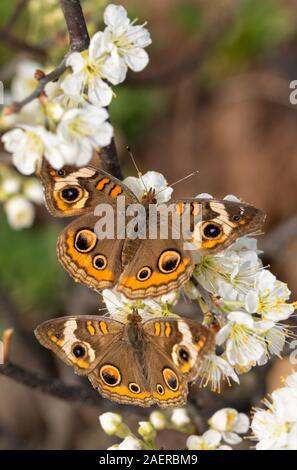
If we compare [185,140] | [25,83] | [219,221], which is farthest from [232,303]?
[185,140]

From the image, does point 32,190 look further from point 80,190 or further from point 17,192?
point 80,190

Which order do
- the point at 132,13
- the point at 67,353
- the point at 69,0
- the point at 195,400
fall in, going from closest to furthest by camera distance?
1. the point at 69,0
2. the point at 67,353
3. the point at 195,400
4. the point at 132,13

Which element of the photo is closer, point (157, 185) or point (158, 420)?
point (157, 185)

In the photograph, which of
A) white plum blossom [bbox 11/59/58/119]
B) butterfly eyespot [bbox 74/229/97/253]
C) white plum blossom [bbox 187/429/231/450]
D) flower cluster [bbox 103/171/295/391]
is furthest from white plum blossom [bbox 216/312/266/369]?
white plum blossom [bbox 11/59/58/119]

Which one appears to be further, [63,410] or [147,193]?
[63,410]

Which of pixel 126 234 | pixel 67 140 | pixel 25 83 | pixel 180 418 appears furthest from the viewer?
pixel 25 83

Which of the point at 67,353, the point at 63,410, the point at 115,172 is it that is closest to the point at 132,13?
the point at 63,410

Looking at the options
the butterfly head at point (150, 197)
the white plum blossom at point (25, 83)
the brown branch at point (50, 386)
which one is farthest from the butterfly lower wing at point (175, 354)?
the white plum blossom at point (25, 83)

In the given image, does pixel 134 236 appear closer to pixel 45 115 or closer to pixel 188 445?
pixel 45 115
